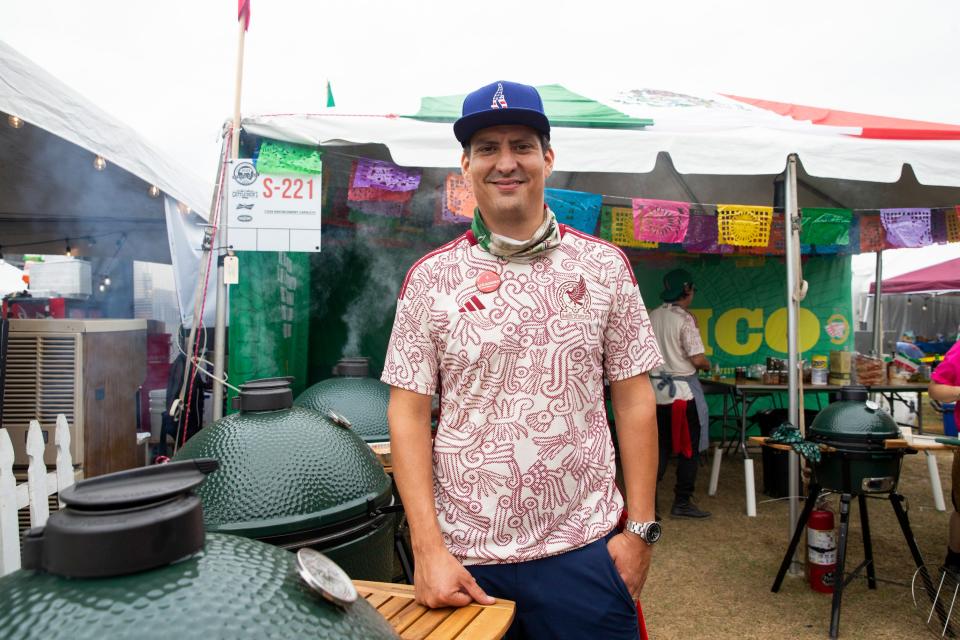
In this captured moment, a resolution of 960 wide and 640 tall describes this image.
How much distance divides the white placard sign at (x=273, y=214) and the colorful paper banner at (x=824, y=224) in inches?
165

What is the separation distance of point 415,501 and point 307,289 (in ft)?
17.1

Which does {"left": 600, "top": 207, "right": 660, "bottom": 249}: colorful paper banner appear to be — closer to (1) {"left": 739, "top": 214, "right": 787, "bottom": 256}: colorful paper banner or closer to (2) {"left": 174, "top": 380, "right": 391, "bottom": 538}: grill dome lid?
(1) {"left": 739, "top": 214, "right": 787, "bottom": 256}: colorful paper banner

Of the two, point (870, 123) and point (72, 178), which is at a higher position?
point (870, 123)

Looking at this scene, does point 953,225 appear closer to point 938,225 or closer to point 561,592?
point 938,225

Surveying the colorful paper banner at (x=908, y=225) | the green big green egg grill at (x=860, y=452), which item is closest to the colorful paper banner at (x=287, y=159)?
the green big green egg grill at (x=860, y=452)

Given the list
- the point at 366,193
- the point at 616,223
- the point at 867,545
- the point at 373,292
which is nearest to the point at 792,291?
the point at 616,223

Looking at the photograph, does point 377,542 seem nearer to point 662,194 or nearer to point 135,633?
point 135,633

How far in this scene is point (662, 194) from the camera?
7527 millimetres

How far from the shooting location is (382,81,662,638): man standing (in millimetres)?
1574

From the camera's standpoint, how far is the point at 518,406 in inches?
62.5

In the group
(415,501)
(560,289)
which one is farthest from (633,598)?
(560,289)

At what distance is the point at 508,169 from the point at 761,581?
4.10 m

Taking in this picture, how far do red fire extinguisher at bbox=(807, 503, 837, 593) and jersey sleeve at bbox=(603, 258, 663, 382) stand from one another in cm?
321

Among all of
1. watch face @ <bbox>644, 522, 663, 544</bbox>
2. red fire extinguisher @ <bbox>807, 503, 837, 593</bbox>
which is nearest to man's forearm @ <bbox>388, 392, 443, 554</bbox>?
watch face @ <bbox>644, 522, 663, 544</bbox>
